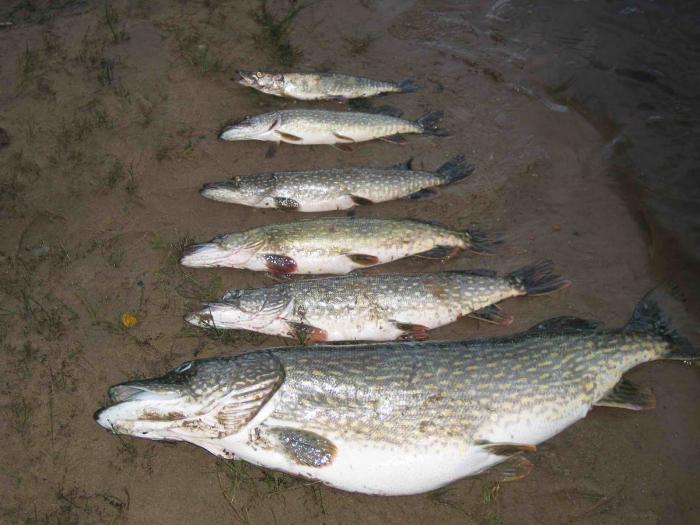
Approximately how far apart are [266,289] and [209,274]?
2.67 ft

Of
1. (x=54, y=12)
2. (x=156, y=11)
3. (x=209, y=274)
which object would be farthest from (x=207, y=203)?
(x=54, y=12)

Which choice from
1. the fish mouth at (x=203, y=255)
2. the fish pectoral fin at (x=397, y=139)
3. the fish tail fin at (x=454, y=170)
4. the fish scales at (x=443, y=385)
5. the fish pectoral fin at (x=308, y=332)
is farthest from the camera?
the fish pectoral fin at (x=397, y=139)

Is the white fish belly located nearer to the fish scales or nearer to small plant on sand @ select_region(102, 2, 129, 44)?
the fish scales

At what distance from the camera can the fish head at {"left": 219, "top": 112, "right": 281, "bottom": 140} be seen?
21.5 ft

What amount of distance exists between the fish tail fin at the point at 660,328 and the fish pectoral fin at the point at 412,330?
176 cm

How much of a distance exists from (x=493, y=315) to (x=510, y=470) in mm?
1485

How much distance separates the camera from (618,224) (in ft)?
18.7

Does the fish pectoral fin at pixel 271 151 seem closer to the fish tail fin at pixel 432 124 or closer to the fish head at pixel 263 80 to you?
the fish head at pixel 263 80

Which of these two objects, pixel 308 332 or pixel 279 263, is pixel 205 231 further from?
pixel 308 332

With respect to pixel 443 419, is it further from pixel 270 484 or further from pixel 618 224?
pixel 618 224

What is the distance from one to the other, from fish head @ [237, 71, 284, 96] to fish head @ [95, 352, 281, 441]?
190 inches

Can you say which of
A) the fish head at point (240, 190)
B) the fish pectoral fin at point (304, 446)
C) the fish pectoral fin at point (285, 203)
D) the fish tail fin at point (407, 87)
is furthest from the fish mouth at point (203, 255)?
the fish tail fin at point (407, 87)

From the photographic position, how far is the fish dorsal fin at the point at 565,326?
4.25m

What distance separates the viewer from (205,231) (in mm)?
5691
